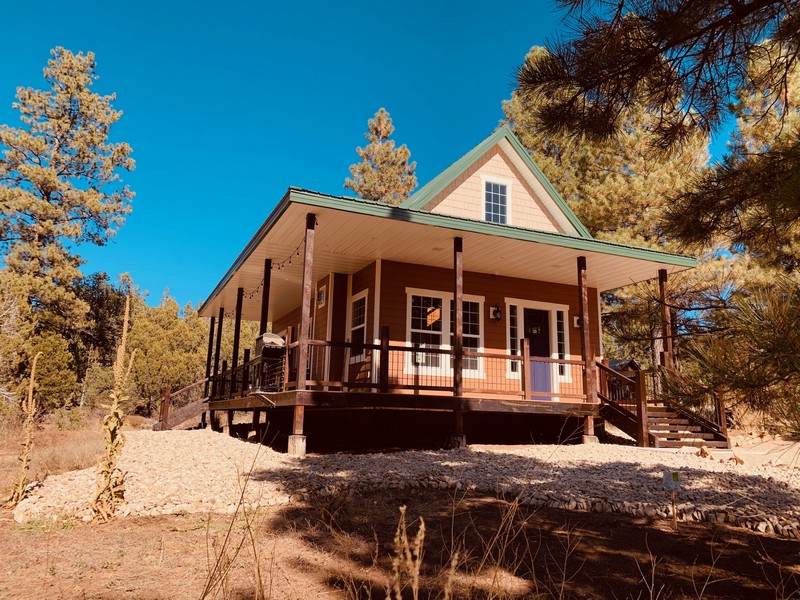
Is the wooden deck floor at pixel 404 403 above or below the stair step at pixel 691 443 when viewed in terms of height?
above

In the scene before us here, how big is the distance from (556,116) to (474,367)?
8.55 metres

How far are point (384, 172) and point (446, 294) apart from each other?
22208 mm

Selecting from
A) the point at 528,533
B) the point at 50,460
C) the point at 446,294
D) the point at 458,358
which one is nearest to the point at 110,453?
the point at 528,533

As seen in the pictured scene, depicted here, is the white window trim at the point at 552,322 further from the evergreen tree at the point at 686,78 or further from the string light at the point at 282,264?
the evergreen tree at the point at 686,78

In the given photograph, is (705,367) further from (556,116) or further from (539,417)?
(539,417)

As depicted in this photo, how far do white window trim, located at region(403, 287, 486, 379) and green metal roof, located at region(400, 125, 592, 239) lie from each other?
2057 millimetres

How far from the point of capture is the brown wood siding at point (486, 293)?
12.9 m

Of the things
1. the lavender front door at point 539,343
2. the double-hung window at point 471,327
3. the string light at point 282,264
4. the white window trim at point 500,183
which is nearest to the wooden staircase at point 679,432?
the lavender front door at point 539,343

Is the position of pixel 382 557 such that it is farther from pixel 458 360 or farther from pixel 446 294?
pixel 446 294

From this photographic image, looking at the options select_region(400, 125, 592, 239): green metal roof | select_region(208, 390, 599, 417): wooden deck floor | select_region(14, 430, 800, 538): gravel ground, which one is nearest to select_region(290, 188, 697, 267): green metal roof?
select_region(400, 125, 592, 239): green metal roof

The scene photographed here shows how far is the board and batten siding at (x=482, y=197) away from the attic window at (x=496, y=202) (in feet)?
0.50

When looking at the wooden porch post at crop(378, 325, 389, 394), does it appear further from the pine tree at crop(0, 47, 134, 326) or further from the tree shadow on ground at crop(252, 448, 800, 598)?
the pine tree at crop(0, 47, 134, 326)

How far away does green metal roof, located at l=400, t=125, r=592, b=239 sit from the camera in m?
13.1

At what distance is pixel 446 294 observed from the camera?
13.4 m
